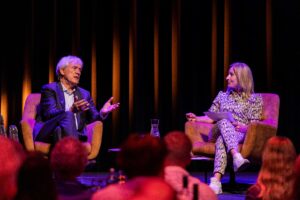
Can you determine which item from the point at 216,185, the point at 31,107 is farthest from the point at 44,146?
the point at 216,185

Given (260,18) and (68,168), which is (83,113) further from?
(68,168)

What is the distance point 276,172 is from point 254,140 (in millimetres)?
2613

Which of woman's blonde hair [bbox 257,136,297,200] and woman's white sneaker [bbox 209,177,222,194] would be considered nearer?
woman's blonde hair [bbox 257,136,297,200]

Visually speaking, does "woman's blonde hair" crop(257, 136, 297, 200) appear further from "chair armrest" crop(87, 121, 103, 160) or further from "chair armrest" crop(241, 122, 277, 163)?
"chair armrest" crop(87, 121, 103, 160)

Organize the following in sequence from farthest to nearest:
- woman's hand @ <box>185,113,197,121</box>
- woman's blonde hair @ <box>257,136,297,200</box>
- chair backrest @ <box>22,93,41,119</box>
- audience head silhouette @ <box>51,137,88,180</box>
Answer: chair backrest @ <box>22,93,41,119</box>, woman's hand @ <box>185,113,197,121</box>, woman's blonde hair @ <box>257,136,297,200</box>, audience head silhouette @ <box>51,137,88,180</box>

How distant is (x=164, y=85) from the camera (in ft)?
24.3

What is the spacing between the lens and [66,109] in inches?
234

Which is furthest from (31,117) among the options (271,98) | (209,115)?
(271,98)

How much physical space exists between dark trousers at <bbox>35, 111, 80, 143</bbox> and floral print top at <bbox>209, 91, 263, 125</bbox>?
1474 millimetres

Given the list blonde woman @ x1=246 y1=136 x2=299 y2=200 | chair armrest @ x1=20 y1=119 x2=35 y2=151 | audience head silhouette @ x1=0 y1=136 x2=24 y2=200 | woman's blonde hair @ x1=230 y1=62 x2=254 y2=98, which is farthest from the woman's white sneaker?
audience head silhouette @ x1=0 y1=136 x2=24 y2=200

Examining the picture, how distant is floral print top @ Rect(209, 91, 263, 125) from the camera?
5.80m

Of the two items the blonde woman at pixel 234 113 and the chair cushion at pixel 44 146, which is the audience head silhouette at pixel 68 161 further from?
the chair cushion at pixel 44 146

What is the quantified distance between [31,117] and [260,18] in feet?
9.13

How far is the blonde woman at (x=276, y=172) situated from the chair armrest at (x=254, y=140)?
2.55 metres
